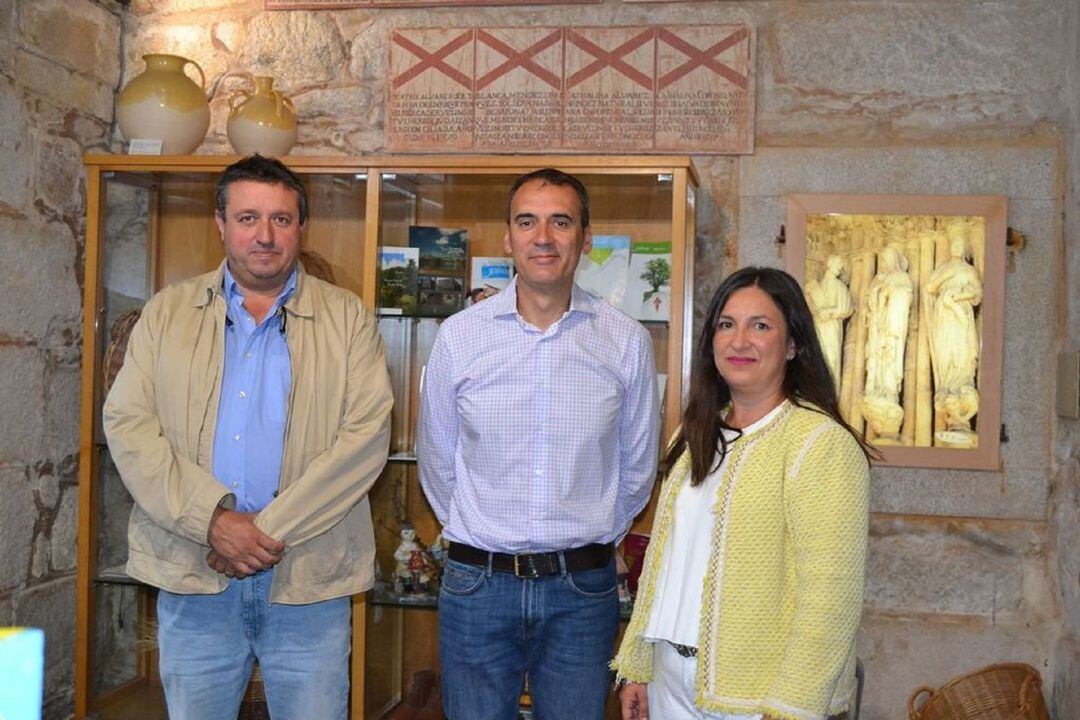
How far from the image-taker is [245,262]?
243cm

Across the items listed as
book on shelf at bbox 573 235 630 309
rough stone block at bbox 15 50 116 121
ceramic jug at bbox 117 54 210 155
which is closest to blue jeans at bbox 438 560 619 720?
book on shelf at bbox 573 235 630 309

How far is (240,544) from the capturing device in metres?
2.27

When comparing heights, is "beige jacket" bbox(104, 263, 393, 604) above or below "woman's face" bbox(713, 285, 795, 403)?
below

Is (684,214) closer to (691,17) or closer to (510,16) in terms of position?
(691,17)

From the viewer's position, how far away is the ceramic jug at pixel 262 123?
354 cm

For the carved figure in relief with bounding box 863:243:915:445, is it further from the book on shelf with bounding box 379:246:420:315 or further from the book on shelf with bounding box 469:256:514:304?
the book on shelf with bounding box 379:246:420:315

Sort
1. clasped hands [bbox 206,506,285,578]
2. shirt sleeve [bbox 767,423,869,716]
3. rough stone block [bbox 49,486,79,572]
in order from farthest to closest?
rough stone block [bbox 49,486,79,572]
clasped hands [bbox 206,506,285,578]
shirt sleeve [bbox 767,423,869,716]

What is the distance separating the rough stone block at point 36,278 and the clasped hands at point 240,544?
4.29ft

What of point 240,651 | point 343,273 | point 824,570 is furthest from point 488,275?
point 824,570

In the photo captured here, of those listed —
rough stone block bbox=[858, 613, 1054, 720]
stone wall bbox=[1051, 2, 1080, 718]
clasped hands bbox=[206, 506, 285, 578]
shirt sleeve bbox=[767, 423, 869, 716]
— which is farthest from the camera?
rough stone block bbox=[858, 613, 1054, 720]

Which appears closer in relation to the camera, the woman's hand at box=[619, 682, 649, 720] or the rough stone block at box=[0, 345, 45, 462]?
the woman's hand at box=[619, 682, 649, 720]

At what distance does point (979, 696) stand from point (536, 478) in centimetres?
175

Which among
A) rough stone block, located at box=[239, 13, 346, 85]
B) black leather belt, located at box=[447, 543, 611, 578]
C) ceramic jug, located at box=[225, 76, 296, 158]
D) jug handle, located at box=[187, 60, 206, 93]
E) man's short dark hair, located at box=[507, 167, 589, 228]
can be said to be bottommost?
black leather belt, located at box=[447, 543, 611, 578]

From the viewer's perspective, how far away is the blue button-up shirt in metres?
2.39
